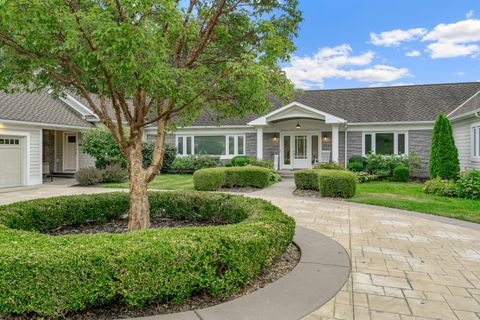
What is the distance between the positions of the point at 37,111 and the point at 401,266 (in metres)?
17.7

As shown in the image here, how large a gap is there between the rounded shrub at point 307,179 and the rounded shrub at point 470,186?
4836 millimetres

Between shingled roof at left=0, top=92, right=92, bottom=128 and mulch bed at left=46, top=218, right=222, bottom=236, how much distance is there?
348 inches

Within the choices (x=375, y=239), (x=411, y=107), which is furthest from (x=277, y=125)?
(x=375, y=239)

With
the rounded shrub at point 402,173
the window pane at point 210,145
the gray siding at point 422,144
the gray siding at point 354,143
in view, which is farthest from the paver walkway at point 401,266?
the window pane at point 210,145

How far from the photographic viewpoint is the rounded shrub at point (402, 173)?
15.7 m

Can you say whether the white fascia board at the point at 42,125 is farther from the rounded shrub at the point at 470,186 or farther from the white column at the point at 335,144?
the rounded shrub at the point at 470,186

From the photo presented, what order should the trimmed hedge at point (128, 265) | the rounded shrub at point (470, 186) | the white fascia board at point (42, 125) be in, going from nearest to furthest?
the trimmed hedge at point (128, 265), the rounded shrub at point (470, 186), the white fascia board at point (42, 125)

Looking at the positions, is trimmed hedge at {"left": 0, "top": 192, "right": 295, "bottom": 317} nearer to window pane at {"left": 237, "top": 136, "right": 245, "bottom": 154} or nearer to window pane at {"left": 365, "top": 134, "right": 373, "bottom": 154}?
window pane at {"left": 365, "top": 134, "right": 373, "bottom": 154}

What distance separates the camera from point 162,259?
3.13 meters

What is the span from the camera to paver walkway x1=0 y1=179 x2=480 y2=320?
125 inches

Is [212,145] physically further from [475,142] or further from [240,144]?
[475,142]

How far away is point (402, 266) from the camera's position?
4.41 m

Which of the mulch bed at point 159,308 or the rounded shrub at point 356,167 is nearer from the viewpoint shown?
the mulch bed at point 159,308

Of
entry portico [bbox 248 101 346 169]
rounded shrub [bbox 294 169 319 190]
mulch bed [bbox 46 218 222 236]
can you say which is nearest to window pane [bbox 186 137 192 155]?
entry portico [bbox 248 101 346 169]
